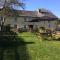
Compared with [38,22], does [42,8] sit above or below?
above

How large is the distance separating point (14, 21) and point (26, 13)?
5035 millimetres

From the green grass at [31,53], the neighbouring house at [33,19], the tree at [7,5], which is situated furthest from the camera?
the neighbouring house at [33,19]

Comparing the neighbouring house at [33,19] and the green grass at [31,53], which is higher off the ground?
the neighbouring house at [33,19]

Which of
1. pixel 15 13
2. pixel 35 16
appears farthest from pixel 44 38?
pixel 35 16

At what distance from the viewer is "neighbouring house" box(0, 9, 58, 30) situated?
6066 centimetres

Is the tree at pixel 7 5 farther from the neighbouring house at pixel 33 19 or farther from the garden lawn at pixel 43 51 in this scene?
the garden lawn at pixel 43 51

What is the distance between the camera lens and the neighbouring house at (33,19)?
60656 millimetres

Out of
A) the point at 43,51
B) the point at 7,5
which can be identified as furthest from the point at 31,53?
the point at 7,5

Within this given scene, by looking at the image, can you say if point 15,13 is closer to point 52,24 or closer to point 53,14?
point 52,24

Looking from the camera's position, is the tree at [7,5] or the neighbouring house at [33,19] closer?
the tree at [7,5]

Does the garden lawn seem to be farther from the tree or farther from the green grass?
the tree

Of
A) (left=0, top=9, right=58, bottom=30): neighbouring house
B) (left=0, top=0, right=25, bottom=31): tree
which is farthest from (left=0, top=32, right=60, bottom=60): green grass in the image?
(left=0, top=9, right=58, bottom=30): neighbouring house

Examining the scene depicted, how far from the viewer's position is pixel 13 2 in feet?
145

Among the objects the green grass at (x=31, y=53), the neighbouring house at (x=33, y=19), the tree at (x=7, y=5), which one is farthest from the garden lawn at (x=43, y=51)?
the neighbouring house at (x=33, y=19)
